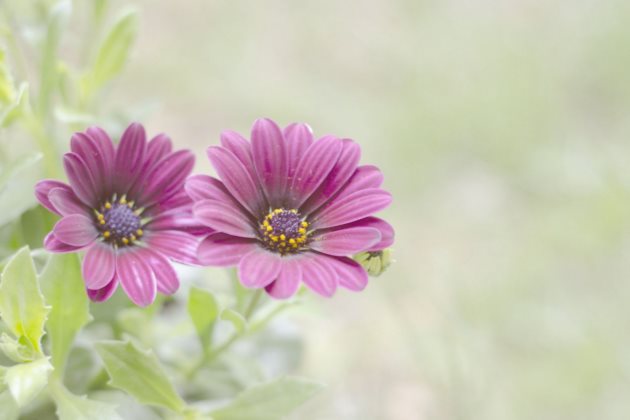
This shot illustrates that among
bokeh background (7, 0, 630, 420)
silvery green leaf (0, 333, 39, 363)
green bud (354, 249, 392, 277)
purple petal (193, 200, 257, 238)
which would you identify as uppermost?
bokeh background (7, 0, 630, 420)

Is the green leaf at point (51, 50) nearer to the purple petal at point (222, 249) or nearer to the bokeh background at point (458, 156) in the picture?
the purple petal at point (222, 249)

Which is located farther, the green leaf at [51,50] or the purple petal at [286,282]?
the green leaf at [51,50]

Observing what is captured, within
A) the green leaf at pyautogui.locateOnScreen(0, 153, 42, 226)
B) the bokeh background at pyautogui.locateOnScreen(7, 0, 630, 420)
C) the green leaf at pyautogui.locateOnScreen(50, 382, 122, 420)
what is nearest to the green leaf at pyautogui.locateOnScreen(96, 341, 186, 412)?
the green leaf at pyautogui.locateOnScreen(50, 382, 122, 420)

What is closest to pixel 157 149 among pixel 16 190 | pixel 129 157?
pixel 129 157

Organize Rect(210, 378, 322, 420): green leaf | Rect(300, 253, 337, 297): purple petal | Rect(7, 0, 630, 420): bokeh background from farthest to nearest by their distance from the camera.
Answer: Rect(7, 0, 630, 420): bokeh background < Rect(210, 378, 322, 420): green leaf < Rect(300, 253, 337, 297): purple petal

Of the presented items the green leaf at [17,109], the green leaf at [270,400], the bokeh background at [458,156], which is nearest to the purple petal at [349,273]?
the green leaf at [270,400]

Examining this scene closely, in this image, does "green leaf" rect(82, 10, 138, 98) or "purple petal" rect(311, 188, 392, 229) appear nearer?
"purple petal" rect(311, 188, 392, 229)

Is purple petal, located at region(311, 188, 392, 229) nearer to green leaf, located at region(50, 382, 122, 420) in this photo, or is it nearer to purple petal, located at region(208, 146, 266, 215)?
purple petal, located at region(208, 146, 266, 215)
